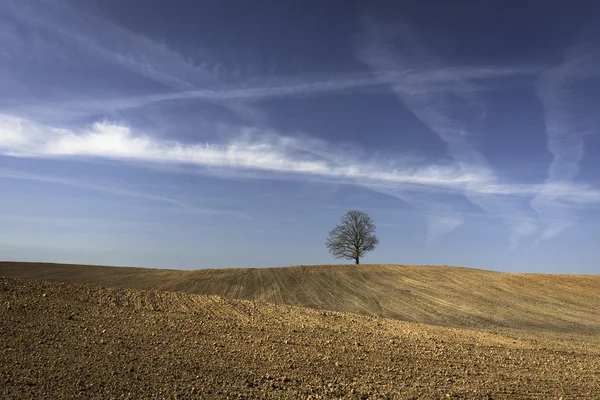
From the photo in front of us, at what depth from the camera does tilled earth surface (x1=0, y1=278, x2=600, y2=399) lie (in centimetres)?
879

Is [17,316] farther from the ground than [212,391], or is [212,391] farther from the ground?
[17,316]

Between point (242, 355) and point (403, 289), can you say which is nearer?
point (242, 355)

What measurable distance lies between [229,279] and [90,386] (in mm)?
28910

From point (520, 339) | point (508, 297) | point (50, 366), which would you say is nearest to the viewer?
point (50, 366)

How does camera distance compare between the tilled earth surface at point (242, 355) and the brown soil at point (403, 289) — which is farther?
the brown soil at point (403, 289)

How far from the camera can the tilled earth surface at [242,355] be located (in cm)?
879

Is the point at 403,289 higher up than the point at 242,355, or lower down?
higher up

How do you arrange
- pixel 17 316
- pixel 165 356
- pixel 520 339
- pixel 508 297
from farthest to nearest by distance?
pixel 508 297
pixel 520 339
pixel 17 316
pixel 165 356

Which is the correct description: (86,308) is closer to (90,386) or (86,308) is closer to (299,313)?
(90,386)

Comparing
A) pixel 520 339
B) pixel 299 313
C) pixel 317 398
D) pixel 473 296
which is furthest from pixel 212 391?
pixel 473 296

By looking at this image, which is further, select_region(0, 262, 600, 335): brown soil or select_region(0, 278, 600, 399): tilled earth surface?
select_region(0, 262, 600, 335): brown soil

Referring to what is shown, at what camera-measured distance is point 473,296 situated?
31.9 metres

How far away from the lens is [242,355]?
1114 cm

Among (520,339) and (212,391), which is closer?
(212,391)
